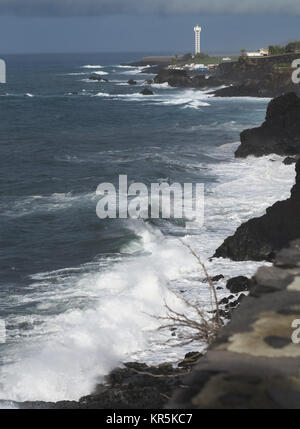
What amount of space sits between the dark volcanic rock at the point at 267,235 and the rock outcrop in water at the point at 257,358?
17222 mm

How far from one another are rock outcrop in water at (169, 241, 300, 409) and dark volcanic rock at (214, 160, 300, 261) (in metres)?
17.2

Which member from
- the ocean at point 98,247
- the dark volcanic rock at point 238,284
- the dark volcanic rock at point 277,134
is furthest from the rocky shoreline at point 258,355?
the dark volcanic rock at point 277,134

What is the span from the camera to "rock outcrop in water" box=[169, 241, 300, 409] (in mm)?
3758

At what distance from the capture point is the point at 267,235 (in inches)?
880

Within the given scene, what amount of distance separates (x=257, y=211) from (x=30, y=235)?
32.0 ft

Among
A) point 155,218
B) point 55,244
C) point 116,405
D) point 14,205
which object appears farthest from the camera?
point 14,205

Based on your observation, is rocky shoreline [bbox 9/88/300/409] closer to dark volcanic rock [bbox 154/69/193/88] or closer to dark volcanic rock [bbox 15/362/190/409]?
dark volcanic rock [bbox 15/362/190/409]

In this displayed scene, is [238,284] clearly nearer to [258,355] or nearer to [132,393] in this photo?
[132,393]

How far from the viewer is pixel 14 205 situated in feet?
105

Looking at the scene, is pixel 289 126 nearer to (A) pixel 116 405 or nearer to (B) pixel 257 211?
(B) pixel 257 211

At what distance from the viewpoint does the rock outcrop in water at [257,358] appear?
3758 mm
